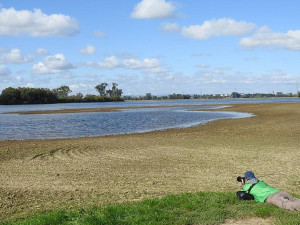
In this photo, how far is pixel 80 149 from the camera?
1830 cm

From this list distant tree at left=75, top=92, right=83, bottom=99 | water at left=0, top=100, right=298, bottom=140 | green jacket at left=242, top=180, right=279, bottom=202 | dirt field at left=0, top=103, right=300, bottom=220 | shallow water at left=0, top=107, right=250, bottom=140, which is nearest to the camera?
green jacket at left=242, top=180, right=279, bottom=202

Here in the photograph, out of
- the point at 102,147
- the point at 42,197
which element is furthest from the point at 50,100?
the point at 42,197

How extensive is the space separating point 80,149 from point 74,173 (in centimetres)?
625

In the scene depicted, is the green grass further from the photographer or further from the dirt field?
the dirt field

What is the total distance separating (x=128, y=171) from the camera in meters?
12.4

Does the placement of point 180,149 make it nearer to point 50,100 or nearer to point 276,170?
point 276,170

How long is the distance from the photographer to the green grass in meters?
0.16

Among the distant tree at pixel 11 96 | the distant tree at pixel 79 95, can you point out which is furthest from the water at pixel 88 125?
the distant tree at pixel 79 95

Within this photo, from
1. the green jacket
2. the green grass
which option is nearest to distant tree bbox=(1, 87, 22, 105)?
the green grass

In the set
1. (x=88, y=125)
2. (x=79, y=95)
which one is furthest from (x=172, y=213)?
(x=79, y=95)

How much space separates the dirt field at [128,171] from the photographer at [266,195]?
1493mm

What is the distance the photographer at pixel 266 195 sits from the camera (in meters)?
7.16

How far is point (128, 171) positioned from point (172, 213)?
17.6 feet

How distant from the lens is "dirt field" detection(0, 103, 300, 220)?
9133 mm
